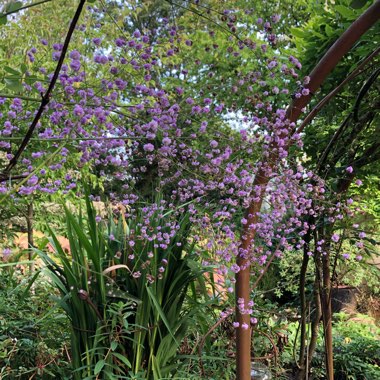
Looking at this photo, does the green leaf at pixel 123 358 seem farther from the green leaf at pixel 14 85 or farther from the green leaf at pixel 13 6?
the green leaf at pixel 13 6

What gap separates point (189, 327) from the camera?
198 cm


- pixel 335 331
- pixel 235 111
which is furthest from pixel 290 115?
pixel 335 331

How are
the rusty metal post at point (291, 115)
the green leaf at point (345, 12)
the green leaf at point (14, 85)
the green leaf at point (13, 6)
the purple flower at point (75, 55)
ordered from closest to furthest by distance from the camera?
the green leaf at point (13, 6)
the green leaf at point (14, 85)
the purple flower at point (75, 55)
the rusty metal post at point (291, 115)
the green leaf at point (345, 12)

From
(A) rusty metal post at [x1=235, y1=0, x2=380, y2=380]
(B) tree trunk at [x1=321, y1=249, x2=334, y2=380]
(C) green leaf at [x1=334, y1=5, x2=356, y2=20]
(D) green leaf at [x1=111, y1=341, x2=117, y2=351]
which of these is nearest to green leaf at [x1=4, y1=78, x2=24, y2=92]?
(A) rusty metal post at [x1=235, y1=0, x2=380, y2=380]

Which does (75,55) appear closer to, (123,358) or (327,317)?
(123,358)

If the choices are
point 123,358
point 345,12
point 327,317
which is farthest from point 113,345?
point 345,12

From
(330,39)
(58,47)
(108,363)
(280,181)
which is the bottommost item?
(108,363)

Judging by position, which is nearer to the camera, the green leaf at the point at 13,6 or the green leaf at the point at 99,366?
the green leaf at the point at 13,6

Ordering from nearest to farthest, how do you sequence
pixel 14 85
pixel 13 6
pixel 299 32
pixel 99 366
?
pixel 13 6 → pixel 14 85 → pixel 99 366 → pixel 299 32

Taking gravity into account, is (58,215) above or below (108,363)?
above

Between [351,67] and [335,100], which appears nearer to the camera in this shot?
[351,67]

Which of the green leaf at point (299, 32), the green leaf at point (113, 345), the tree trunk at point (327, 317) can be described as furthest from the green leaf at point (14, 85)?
the tree trunk at point (327, 317)

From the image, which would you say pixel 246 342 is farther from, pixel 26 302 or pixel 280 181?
pixel 26 302

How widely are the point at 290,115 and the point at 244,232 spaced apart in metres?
0.46
